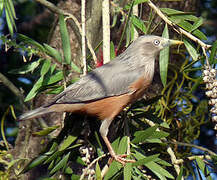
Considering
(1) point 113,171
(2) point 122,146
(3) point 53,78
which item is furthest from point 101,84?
(1) point 113,171

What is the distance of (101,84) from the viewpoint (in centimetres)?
346

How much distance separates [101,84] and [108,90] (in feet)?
0.24

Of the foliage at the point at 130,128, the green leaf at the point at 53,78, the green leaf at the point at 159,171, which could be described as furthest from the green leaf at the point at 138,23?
the green leaf at the point at 159,171

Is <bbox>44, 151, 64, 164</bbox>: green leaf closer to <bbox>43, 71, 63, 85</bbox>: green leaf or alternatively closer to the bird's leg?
the bird's leg

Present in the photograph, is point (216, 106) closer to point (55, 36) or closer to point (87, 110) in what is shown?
point (87, 110)

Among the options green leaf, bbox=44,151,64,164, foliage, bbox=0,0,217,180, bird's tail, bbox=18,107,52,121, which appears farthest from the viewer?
bird's tail, bbox=18,107,52,121

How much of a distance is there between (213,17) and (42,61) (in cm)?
304

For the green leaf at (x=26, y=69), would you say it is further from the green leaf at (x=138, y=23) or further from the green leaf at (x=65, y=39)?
the green leaf at (x=138, y=23)

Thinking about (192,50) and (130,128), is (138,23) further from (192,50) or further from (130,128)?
(130,128)

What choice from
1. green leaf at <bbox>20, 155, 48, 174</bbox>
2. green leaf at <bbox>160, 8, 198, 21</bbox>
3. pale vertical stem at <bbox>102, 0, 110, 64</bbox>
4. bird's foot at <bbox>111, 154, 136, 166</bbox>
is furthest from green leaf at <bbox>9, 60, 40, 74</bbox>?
green leaf at <bbox>160, 8, 198, 21</bbox>

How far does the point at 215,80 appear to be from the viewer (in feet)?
8.80

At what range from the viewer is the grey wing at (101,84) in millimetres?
3336

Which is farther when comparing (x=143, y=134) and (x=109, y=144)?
(x=109, y=144)

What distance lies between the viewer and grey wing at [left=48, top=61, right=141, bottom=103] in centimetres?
334
